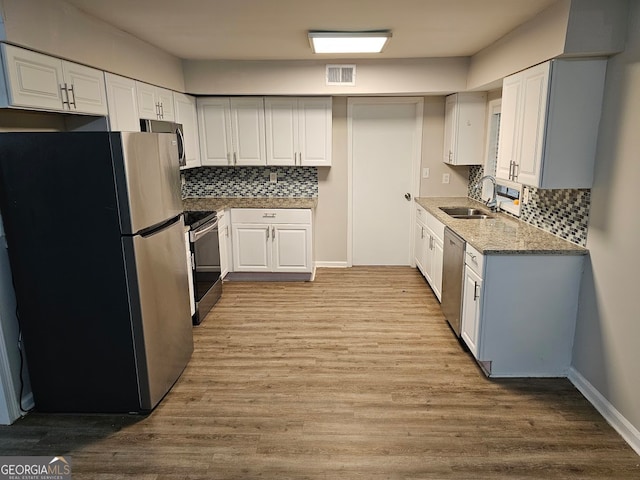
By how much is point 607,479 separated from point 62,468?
2623mm

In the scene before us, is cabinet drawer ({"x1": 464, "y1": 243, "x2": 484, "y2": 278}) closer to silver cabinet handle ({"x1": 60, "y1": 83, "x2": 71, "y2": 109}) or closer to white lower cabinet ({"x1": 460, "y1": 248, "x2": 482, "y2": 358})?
white lower cabinet ({"x1": 460, "y1": 248, "x2": 482, "y2": 358})

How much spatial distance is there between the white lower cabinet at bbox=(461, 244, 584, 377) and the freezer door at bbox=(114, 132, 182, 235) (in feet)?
6.68

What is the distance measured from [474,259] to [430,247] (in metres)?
1.47

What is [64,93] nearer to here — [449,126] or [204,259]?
[204,259]

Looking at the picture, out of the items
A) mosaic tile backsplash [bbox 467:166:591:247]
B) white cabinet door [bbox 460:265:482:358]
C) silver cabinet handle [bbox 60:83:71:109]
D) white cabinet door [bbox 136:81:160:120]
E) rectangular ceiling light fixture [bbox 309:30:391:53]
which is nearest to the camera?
silver cabinet handle [bbox 60:83:71:109]

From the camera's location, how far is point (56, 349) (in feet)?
7.90

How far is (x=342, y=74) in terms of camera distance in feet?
14.0

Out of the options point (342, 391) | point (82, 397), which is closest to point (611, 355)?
point (342, 391)

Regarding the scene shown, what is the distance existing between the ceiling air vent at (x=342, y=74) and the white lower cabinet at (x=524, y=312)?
234cm

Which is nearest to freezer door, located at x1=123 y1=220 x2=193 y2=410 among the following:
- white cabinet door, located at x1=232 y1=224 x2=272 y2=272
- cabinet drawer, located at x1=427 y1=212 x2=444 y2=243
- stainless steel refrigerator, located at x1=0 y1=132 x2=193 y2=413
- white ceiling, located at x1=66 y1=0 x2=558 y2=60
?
stainless steel refrigerator, located at x1=0 y1=132 x2=193 y2=413

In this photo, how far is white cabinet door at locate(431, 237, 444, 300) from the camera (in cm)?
391

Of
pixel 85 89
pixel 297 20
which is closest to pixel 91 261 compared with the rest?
pixel 85 89

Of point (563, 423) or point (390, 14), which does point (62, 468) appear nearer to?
point (563, 423)

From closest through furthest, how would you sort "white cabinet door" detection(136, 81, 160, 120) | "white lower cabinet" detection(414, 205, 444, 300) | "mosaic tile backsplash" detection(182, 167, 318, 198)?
"white cabinet door" detection(136, 81, 160, 120)
"white lower cabinet" detection(414, 205, 444, 300)
"mosaic tile backsplash" detection(182, 167, 318, 198)
